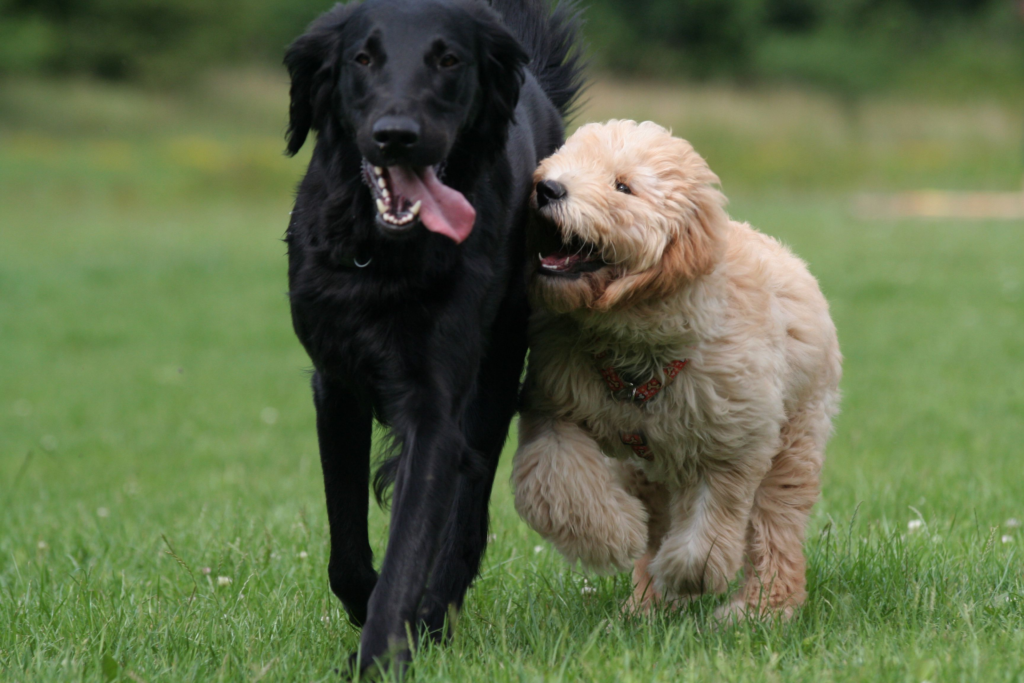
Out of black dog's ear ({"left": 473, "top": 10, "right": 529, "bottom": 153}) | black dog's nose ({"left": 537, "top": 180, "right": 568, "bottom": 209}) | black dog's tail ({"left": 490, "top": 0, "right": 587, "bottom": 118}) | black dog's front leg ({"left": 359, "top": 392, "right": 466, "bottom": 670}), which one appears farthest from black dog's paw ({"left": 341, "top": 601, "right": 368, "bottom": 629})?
black dog's tail ({"left": 490, "top": 0, "right": 587, "bottom": 118})

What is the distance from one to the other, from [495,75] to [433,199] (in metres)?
0.52

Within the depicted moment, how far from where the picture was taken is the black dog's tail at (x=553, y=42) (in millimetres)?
4305

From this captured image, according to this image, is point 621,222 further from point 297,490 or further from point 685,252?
point 297,490

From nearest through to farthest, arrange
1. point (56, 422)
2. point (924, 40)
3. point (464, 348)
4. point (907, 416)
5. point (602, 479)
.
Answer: point (464, 348) < point (602, 479) < point (907, 416) < point (56, 422) < point (924, 40)

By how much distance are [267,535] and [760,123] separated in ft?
100

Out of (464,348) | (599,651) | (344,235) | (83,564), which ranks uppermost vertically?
(344,235)

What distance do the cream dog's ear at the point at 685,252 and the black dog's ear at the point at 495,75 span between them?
55 cm

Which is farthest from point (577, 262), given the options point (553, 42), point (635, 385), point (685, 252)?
point (553, 42)

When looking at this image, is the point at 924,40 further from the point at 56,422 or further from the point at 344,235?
the point at 344,235

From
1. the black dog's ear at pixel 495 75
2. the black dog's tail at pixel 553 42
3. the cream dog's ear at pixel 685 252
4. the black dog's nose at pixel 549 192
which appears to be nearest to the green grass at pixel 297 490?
the cream dog's ear at pixel 685 252

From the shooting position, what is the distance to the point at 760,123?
1291 inches

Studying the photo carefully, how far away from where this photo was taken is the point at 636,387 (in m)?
3.35

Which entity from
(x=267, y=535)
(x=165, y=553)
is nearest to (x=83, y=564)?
(x=165, y=553)

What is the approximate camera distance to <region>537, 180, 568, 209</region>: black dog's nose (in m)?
3.16
